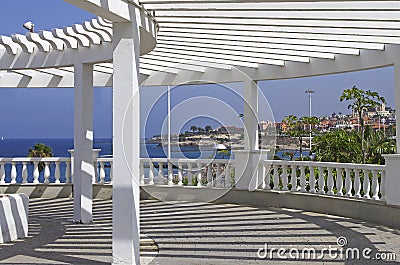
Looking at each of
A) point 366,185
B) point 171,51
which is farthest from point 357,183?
point 171,51

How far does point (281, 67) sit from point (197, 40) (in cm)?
295

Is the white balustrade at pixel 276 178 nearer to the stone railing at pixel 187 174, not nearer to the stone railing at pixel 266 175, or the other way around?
the stone railing at pixel 266 175

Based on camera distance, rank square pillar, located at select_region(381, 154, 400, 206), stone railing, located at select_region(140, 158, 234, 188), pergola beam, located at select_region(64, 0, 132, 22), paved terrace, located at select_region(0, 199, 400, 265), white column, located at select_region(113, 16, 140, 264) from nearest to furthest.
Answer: pergola beam, located at select_region(64, 0, 132, 22) → white column, located at select_region(113, 16, 140, 264) → paved terrace, located at select_region(0, 199, 400, 265) → square pillar, located at select_region(381, 154, 400, 206) → stone railing, located at select_region(140, 158, 234, 188)

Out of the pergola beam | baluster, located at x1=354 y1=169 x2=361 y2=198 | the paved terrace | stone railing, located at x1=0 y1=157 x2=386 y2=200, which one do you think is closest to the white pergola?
the pergola beam

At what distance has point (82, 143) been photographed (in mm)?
8273

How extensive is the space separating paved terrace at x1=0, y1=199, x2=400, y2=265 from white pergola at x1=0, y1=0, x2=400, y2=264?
78cm

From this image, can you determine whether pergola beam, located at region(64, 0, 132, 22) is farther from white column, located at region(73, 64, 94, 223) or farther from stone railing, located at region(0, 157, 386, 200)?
stone railing, located at region(0, 157, 386, 200)

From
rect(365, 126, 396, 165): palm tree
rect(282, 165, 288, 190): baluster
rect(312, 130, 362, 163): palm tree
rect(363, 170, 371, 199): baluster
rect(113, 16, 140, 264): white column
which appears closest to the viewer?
rect(113, 16, 140, 264): white column

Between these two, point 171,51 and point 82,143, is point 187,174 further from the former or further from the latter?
point 171,51

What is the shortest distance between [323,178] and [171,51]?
3.45 meters
